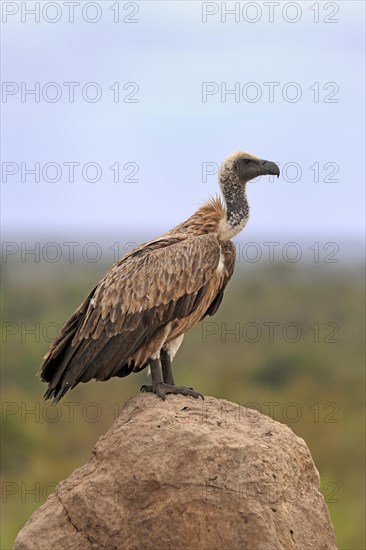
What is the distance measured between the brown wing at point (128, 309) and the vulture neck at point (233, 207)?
0.34 m

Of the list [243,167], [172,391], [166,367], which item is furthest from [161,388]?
[243,167]

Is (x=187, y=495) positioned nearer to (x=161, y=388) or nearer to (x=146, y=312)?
(x=161, y=388)

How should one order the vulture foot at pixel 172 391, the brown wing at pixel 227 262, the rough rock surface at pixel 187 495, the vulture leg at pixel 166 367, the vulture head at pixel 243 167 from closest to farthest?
the rough rock surface at pixel 187 495
the vulture foot at pixel 172 391
the vulture leg at pixel 166 367
the brown wing at pixel 227 262
the vulture head at pixel 243 167

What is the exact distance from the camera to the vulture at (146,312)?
32.2 feet

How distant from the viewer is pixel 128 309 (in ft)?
32.3

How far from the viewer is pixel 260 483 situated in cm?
874

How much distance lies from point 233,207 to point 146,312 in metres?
1.24

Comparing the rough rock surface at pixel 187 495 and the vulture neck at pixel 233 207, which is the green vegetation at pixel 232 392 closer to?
the vulture neck at pixel 233 207

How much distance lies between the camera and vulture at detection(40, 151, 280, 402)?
9820 mm

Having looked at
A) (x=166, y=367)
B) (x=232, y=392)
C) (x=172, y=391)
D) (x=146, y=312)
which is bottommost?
(x=232, y=392)

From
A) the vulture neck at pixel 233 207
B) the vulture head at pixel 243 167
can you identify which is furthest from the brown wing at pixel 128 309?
the vulture head at pixel 243 167

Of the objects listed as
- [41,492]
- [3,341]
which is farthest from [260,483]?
[3,341]

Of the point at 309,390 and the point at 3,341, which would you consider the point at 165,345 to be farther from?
the point at 3,341

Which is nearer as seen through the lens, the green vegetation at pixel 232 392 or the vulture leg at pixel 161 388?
the vulture leg at pixel 161 388
